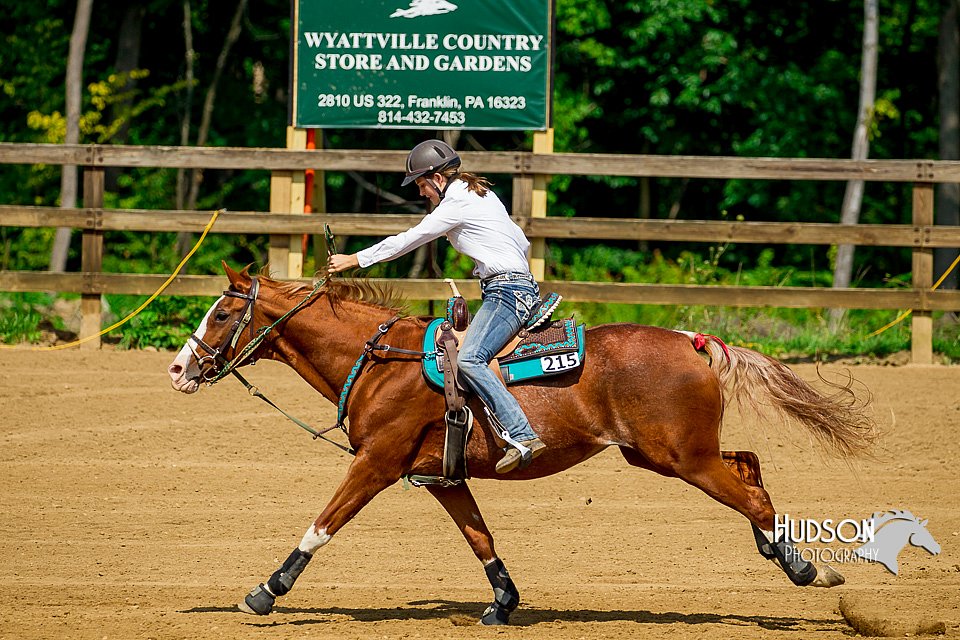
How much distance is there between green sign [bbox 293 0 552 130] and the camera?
45.9 feet

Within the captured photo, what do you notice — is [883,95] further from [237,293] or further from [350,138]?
[237,293]

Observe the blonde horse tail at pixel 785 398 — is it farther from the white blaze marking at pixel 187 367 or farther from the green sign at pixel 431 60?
the green sign at pixel 431 60

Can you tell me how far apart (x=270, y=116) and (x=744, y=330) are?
565 inches

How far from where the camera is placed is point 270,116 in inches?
1016

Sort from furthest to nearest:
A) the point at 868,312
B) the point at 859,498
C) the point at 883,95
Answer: the point at 883,95 → the point at 868,312 → the point at 859,498

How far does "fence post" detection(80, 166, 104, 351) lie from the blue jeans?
310 inches

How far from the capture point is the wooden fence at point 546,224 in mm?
13367

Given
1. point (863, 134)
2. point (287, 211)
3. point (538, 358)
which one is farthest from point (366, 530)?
point (863, 134)

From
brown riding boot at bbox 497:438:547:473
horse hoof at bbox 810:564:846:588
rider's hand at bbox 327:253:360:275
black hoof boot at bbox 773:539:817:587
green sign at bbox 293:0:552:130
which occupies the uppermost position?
green sign at bbox 293:0:552:130

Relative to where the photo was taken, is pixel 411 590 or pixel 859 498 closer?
pixel 411 590

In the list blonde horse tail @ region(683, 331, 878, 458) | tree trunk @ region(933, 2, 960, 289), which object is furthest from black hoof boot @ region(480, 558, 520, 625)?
tree trunk @ region(933, 2, 960, 289)

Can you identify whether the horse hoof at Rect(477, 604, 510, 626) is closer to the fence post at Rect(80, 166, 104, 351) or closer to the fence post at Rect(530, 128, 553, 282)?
the fence post at Rect(530, 128, 553, 282)

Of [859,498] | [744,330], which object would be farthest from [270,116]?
[859,498]

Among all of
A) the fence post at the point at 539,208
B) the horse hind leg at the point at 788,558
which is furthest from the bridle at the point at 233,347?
the fence post at the point at 539,208
